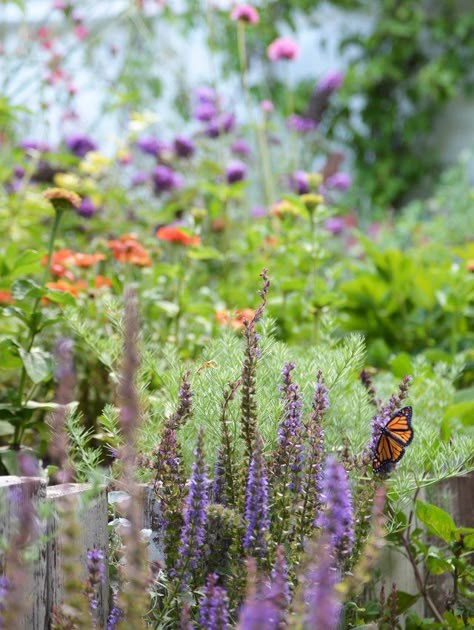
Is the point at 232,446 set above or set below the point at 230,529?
above

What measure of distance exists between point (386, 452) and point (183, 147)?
247 centimetres

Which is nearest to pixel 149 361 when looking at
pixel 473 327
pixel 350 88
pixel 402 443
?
pixel 402 443

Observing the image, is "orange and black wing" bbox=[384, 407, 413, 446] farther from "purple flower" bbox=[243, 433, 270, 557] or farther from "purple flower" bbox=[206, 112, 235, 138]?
"purple flower" bbox=[206, 112, 235, 138]

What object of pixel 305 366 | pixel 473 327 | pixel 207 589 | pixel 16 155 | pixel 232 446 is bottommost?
pixel 207 589

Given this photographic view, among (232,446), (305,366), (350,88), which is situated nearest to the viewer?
(232,446)

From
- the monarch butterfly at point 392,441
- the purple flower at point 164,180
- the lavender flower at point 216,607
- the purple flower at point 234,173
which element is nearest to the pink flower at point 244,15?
the purple flower at point 234,173

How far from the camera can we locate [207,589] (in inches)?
35.5

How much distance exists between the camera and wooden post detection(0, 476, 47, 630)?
917mm

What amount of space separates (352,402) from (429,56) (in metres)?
7.01

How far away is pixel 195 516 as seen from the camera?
3.10 ft

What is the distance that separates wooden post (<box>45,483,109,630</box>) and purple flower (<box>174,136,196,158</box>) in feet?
7.98

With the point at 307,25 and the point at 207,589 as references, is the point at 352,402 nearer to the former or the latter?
the point at 207,589

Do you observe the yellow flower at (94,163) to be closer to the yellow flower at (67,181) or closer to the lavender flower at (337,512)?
the yellow flower at (67,181)

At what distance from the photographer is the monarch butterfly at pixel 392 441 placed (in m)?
1.04
